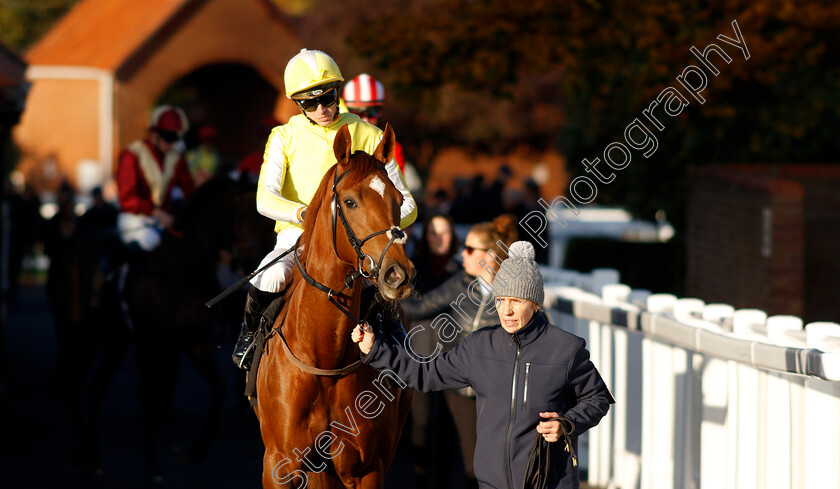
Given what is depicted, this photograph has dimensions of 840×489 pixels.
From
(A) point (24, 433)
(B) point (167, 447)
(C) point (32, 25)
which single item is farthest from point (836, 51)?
(C) point (32, 25)

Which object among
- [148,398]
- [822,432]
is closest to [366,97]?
[148,398]

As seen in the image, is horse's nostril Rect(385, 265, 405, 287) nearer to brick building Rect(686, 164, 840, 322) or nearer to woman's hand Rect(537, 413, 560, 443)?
woman's hand Rect(537, 413, 560, 443)

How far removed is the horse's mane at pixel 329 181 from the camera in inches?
179

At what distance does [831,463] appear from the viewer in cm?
427

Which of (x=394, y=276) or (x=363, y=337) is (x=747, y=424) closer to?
(x=363, y=337)

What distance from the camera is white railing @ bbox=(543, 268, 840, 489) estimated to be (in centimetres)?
441

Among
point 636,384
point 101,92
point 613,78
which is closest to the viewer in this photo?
point 636,384

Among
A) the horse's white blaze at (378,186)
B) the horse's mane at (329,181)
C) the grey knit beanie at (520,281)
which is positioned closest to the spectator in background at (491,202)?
the horse's mane at (329,181)

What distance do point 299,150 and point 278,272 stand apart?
1.87ft

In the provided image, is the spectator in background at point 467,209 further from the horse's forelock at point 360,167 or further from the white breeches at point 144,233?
the horse's forelock at point 360,167

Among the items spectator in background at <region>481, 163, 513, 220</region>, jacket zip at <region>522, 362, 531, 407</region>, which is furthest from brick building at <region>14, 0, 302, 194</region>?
jacket zip at <region>522, 362, 531, 407</region>

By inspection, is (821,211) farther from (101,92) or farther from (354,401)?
(101,92)

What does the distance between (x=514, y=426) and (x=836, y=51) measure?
9.29 meters

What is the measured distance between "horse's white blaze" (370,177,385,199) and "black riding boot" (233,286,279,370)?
1.04 meters
